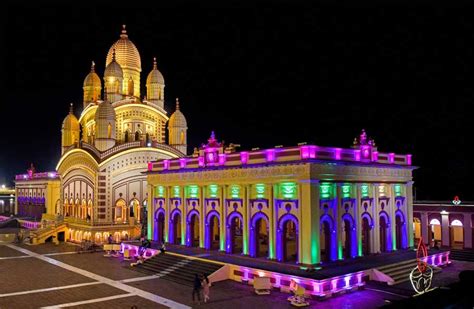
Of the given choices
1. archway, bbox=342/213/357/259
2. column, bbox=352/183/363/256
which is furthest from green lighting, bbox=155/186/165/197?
column, bbox=352/183/363/256

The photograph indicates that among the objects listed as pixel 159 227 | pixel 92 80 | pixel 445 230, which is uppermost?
pixel 92 80

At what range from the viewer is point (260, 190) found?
1080 inches

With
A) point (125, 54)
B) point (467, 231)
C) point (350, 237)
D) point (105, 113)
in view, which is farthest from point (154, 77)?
point (467, 231)

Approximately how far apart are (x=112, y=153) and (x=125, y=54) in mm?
12652

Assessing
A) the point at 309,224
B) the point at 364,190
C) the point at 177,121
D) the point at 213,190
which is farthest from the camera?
the point at 177,121

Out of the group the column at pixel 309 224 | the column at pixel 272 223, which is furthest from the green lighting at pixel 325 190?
the column at pixel 272 223

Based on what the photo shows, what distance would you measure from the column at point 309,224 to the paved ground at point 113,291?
2520 millimetres

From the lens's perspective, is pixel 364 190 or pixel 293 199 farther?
pixel 364 190

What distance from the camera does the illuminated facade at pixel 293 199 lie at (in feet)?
Result: 81.4

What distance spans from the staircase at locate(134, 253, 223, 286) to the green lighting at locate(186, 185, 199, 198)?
444 centimetres

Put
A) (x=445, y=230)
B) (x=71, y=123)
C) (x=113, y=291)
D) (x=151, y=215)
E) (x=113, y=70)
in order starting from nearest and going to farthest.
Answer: (x=113, y=291)
(x=445, y=230)
(x=151, y=215)
(x=113, y=70)
(x=71, y=123)

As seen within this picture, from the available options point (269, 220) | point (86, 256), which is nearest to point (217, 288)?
point (269, 220)

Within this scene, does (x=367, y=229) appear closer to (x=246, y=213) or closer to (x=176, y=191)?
(x=246, y=213)

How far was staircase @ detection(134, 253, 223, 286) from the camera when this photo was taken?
84.9 ft
